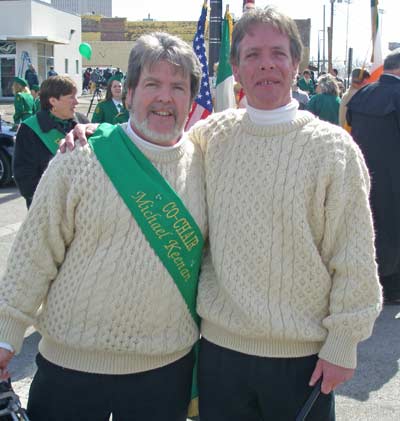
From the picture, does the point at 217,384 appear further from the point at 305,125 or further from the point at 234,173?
the point at 305,125

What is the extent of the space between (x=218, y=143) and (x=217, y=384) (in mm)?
845

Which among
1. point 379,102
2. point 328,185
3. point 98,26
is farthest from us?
point 98,26

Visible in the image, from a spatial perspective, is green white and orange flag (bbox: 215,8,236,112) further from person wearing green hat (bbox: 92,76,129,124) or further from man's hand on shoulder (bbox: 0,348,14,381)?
man's hand on shoulder (bbox: 0,348,14,381)

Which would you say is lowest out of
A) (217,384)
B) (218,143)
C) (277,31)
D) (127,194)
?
(217,384)

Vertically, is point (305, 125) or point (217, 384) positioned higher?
point (305, 125)

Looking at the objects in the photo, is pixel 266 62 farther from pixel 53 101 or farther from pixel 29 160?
pixel 53 101

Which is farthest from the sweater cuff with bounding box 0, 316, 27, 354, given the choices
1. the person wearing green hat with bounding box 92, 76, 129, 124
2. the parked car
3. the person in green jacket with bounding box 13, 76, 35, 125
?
the person in green jacket with bounding box 13, 76, 35, 125

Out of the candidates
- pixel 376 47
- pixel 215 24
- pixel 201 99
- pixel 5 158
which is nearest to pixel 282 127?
pixel 201 99

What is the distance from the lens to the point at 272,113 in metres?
2.28

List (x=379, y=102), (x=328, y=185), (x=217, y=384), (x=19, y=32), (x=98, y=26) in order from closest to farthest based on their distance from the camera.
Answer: (x=328, y=185), (x=217, y=384), (x=379, y=102), (x=19, y=32), (x=98, y=26)

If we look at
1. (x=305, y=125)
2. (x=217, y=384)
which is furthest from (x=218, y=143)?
(x=217, y=384)

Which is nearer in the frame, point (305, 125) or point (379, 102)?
point (305, 125)

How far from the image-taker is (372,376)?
429cm

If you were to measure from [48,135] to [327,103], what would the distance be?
6030mm
